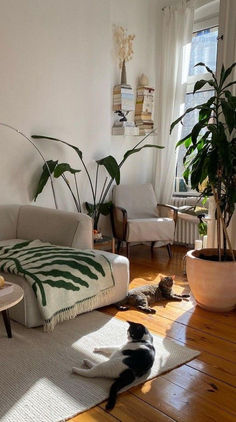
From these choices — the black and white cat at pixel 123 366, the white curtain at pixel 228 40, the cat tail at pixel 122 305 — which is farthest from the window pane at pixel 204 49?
the black and white cat at pixel 123 366

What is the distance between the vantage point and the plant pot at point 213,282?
8.80 ft

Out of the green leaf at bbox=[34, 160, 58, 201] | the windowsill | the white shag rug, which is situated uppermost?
the green leaf at bbox=[34, 160, 58, 201]

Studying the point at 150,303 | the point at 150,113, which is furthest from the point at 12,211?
the point at 150,113

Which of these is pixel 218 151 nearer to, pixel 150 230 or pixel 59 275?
pixel 59 275

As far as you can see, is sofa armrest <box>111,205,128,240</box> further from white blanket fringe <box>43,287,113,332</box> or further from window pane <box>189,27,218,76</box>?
window pane <box>189,27,218,76</box>

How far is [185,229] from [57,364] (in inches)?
118

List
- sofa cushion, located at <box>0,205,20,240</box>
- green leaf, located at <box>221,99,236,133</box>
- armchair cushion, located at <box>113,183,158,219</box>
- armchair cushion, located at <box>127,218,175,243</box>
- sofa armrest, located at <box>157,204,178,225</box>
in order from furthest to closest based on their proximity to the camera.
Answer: armchair cushion, located at <box>113,183,158,219</box> < sofa armrest, located at <box>157,204,178,225</box> < armchair cushion, located at <box>127,218,175,243</box> < sofa cushion, located at <box>0,205,20,240</box> < green leaf, located at <box>221,99,236,133</box>

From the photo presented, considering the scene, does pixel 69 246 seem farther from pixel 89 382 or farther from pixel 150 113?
pixel 150 113

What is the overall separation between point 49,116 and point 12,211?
1.07 metres

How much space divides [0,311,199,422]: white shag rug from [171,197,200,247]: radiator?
7.35ft

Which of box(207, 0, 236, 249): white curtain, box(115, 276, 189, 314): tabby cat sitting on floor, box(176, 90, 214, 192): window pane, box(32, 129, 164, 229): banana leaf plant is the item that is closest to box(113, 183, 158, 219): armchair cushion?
box(32, 129, 164, 229): banana leaf plant

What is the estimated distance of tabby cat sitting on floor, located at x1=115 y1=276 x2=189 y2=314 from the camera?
286 centimetres

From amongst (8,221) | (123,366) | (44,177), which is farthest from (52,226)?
(123,366)

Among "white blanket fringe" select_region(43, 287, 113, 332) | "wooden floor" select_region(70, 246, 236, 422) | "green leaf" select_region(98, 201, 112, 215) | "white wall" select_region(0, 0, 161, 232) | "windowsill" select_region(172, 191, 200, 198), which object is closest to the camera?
"wooden floor" select_region(70, 246, 236, 422)
